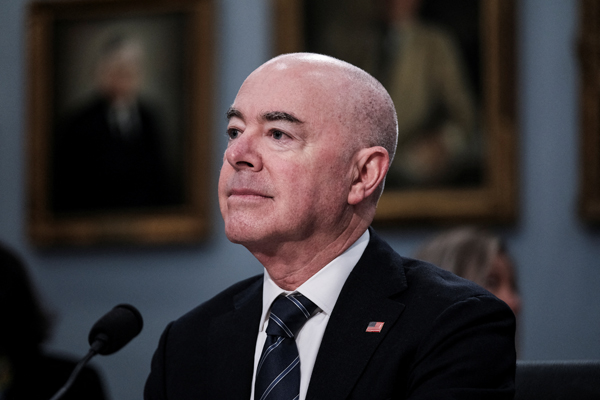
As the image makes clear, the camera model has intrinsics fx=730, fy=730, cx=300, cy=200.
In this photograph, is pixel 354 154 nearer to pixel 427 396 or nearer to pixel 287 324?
pixel 287 324

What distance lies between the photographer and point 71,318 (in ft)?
15.1

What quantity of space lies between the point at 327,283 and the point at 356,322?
0.15 m

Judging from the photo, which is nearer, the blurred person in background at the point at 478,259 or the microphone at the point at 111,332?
the microphone at the point at 111,332

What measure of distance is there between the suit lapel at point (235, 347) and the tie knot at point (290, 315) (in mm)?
119

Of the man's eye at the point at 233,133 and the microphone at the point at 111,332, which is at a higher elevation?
the man's eye at the point at 233,133

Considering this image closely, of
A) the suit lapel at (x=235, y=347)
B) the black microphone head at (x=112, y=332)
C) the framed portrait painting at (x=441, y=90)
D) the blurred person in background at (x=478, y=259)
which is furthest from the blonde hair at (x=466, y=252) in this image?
the black microphone head at (x=112, y=332)

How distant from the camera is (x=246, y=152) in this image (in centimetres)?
188

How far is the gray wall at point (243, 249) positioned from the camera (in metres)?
3.91

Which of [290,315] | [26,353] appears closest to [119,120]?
[26,353]

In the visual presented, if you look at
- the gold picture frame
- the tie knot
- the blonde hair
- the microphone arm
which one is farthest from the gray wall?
the microphone arm

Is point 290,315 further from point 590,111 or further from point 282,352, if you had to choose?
point 590,111

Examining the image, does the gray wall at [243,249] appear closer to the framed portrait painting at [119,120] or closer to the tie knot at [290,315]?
the framed portrait painting at [119,120]

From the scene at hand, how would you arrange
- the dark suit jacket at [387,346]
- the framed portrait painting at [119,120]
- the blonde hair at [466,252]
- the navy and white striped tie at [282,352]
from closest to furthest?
the dark suit jacket at [387,346] → the navy and white striped tie at [282,352] → the blonde hair at [466,252] → the framed portrait painting at [119,120]

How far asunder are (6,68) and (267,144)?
350cm
